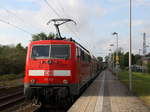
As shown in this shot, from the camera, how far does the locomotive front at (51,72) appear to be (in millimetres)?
10484

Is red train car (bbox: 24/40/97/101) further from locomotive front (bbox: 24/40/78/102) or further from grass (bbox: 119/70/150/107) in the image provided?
grass (bbox: 119/70/150/107)

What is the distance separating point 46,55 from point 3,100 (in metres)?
4.29

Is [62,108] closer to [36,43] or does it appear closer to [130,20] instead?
[36,43]

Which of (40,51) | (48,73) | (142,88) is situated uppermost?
(40,51)

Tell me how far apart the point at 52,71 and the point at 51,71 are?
0.04 meters

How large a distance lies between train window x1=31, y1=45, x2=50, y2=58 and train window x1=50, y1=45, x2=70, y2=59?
9.8 inches

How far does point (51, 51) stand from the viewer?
11156 mm

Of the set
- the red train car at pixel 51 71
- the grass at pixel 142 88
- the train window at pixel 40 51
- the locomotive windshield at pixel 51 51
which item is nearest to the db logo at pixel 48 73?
the red train car at pixel 51 71

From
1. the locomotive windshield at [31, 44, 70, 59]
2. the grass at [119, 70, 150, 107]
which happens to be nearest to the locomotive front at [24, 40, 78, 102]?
the locomotive windshield at [31, 44, 70, 59]

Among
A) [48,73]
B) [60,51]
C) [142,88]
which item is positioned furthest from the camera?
[142,88]

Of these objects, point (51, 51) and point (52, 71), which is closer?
point (52, 71)

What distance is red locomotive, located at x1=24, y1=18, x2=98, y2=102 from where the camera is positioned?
10.5 meters

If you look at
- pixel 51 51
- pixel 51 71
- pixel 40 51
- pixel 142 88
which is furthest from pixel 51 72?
pixel 142 88

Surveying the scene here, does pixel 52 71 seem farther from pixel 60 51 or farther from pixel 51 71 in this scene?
pixel 60 51
